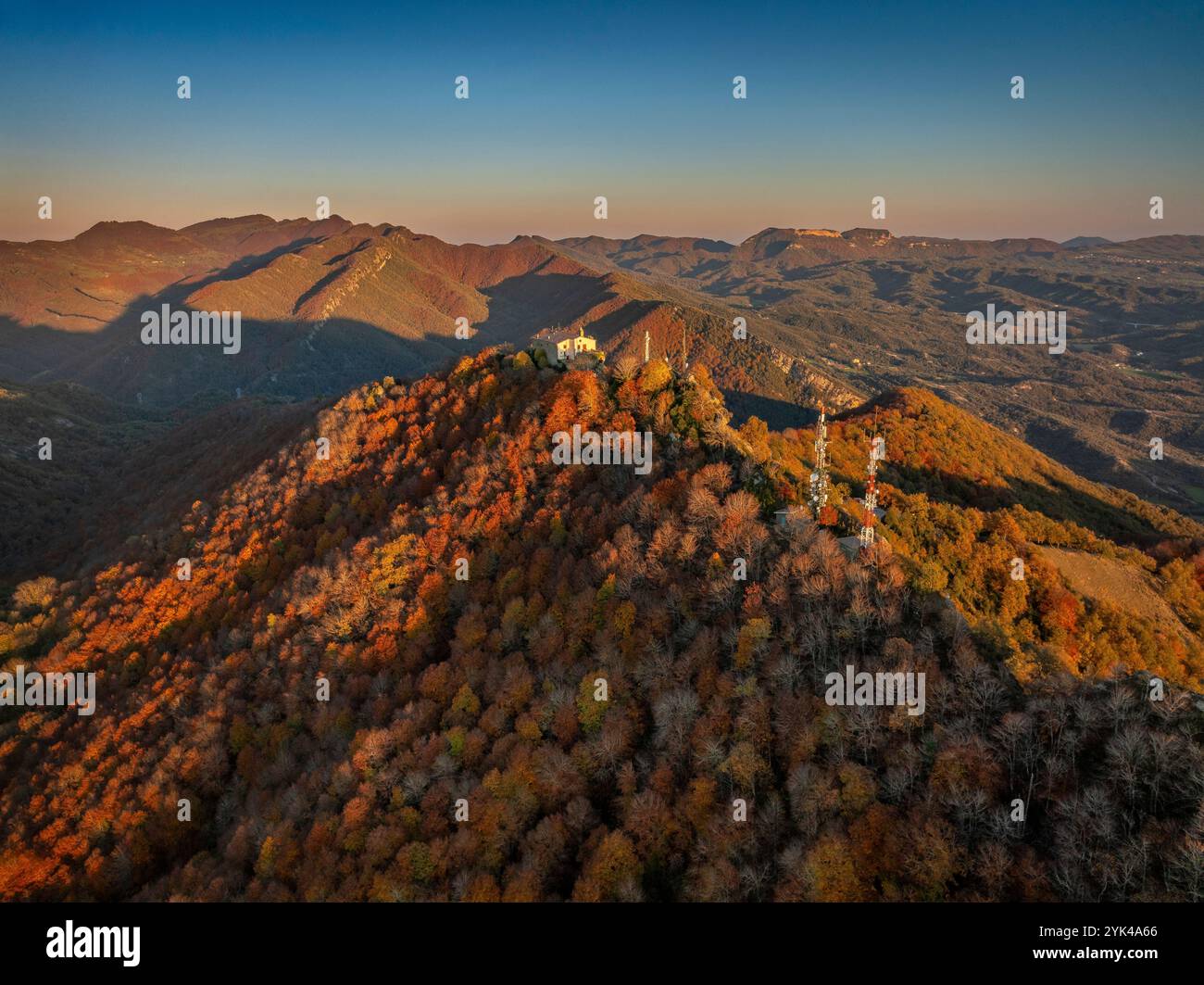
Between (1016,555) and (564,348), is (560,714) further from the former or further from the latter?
(1016,555)

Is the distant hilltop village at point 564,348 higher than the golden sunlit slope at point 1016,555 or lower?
higher

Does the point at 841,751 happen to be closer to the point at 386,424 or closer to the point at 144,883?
the point at 144,883

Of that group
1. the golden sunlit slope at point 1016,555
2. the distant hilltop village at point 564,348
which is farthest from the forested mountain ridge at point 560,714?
the golden sunlit slope at point 1016,555

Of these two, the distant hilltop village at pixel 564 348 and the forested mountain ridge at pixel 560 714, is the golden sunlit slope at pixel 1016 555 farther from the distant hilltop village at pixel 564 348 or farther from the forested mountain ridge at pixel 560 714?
the distant hilltop village at pixel 564 348

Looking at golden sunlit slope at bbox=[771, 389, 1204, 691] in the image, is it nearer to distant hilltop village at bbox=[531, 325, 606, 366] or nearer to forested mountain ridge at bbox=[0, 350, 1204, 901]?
forested mountain ridge at bbox=[0, 350, 1204, 901]

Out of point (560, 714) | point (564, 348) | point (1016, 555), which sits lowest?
point (560, 714)

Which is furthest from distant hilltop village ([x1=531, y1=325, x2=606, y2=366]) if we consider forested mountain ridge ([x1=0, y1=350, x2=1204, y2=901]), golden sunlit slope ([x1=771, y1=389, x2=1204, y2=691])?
golden sunlit slope ([x1=771, y1=389, x2=1204, y2=691])

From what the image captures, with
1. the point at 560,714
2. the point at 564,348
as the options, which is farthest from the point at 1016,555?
the point at 564,348

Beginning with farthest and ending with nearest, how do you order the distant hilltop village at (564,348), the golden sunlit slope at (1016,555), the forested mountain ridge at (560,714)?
the distant hilltop village at (564,348)
the golden sunlit slope at (1016,555)
the forested mountain ridge at (560,714)
